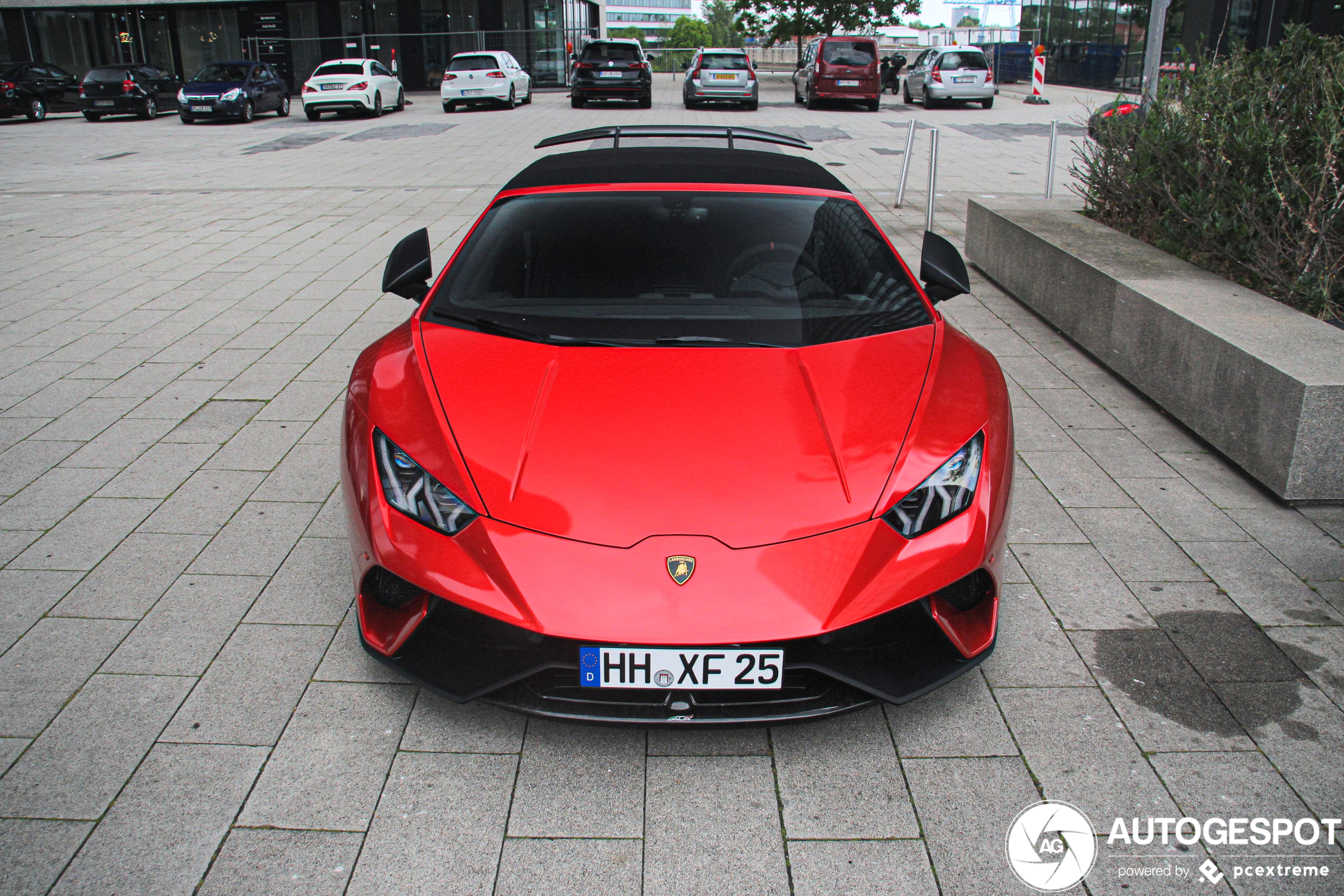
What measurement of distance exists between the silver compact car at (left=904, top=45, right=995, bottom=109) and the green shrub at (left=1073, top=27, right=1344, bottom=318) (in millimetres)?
20865

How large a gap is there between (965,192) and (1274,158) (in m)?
7.16

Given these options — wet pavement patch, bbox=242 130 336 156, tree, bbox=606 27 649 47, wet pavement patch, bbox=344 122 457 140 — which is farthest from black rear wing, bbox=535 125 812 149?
tree, bbox=606 27 649 47

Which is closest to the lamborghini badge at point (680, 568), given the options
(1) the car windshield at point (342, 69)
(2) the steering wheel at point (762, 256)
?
(2) the steering wheel at point (762, 256)

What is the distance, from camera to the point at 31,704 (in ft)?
9.25

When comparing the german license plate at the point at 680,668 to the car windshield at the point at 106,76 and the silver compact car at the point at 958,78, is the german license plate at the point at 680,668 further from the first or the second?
the car windshield at the point at 106,76

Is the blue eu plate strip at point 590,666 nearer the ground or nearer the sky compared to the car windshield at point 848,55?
nearer the ground

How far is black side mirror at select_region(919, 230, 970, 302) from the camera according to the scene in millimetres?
3652

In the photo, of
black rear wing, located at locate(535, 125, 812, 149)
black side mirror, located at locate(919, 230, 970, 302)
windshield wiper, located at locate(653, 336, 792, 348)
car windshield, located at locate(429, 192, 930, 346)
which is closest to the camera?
windshield wiper, located at locate(653, 336, 792, 348)

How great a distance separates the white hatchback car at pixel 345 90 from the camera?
24.5 metres

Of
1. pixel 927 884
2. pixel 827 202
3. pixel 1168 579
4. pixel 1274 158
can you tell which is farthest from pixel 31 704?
pixel 1274 158

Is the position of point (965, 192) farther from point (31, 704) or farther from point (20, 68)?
point (20, 68)

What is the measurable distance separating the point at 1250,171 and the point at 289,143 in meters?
17.7

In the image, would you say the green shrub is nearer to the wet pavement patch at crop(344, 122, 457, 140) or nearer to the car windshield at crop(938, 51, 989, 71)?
the wet pavement patch at crop(344, 122, 457, 140)

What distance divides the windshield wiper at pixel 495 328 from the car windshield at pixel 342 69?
24884mm
